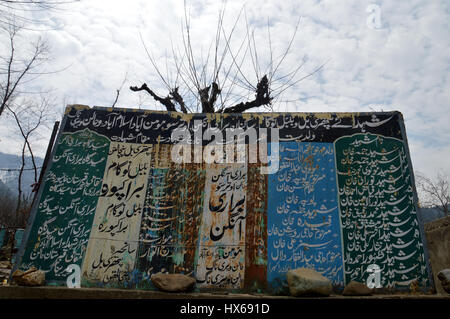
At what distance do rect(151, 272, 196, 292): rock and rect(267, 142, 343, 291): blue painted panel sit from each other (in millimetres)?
1146

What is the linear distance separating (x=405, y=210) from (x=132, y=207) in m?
4.26

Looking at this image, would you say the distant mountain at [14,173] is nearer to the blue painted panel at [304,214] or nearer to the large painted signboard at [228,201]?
the large painted signboard at [228,201]

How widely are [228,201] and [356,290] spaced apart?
2.11 m

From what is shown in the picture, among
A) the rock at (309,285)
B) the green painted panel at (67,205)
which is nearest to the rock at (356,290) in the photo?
the rock at (309,285)

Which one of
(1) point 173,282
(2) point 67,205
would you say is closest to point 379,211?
(1) point 173,282

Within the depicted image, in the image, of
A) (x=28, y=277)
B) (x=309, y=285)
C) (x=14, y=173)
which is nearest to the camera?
(x=309, y=285)

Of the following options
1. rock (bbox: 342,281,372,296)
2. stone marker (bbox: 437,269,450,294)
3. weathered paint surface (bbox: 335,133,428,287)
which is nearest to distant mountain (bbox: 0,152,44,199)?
weathered paint surface (bbox: 335,133,428,287)

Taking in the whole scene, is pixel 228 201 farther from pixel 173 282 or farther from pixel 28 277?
pixel 28 277

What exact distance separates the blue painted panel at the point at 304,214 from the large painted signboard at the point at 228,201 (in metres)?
0.02

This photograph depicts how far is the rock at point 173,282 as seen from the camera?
3.58m

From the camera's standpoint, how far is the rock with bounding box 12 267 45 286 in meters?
3.72

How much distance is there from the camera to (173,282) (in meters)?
3.62

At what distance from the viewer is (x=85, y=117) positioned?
5141mm
